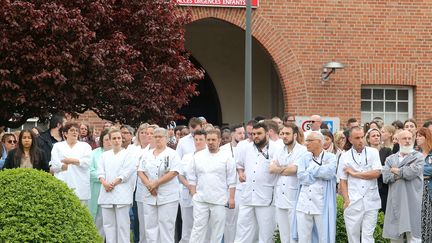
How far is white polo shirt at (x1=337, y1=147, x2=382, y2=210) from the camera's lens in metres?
15.0

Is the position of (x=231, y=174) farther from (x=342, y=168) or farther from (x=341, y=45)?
(x=341, y=45)

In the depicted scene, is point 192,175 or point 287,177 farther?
point 192,175

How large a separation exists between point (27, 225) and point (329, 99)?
49.2 ft

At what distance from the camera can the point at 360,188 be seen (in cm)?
1502

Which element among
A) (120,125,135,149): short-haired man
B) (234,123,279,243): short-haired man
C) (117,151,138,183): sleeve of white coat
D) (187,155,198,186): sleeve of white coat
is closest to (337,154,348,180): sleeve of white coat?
(234,123,279,243): short-haired man

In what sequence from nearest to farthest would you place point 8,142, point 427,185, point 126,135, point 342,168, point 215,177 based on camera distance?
point 427,185, point 342,168, point 215,177, point 126,135, point 8,142

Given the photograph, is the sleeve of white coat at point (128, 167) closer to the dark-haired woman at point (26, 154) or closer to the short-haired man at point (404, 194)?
the dark-haired woman at point (26, 154)

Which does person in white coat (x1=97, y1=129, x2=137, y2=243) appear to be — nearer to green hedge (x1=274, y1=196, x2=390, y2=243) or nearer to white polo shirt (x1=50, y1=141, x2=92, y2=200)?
white polo shirt (x1=50, y1=141, x2=92, y2=200)

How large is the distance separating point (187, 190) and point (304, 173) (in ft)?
9.88

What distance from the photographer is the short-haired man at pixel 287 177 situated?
15156mm

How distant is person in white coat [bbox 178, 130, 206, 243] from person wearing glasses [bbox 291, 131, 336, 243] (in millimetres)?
2064

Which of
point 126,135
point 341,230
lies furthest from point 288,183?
point 126,135

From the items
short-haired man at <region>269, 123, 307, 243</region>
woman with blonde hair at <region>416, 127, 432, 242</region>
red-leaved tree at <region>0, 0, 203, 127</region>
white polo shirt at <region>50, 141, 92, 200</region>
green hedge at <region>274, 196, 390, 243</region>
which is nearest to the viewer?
woman with blonde hair at <region>416, 127, 432, 242</region>

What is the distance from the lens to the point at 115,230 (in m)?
16.2
